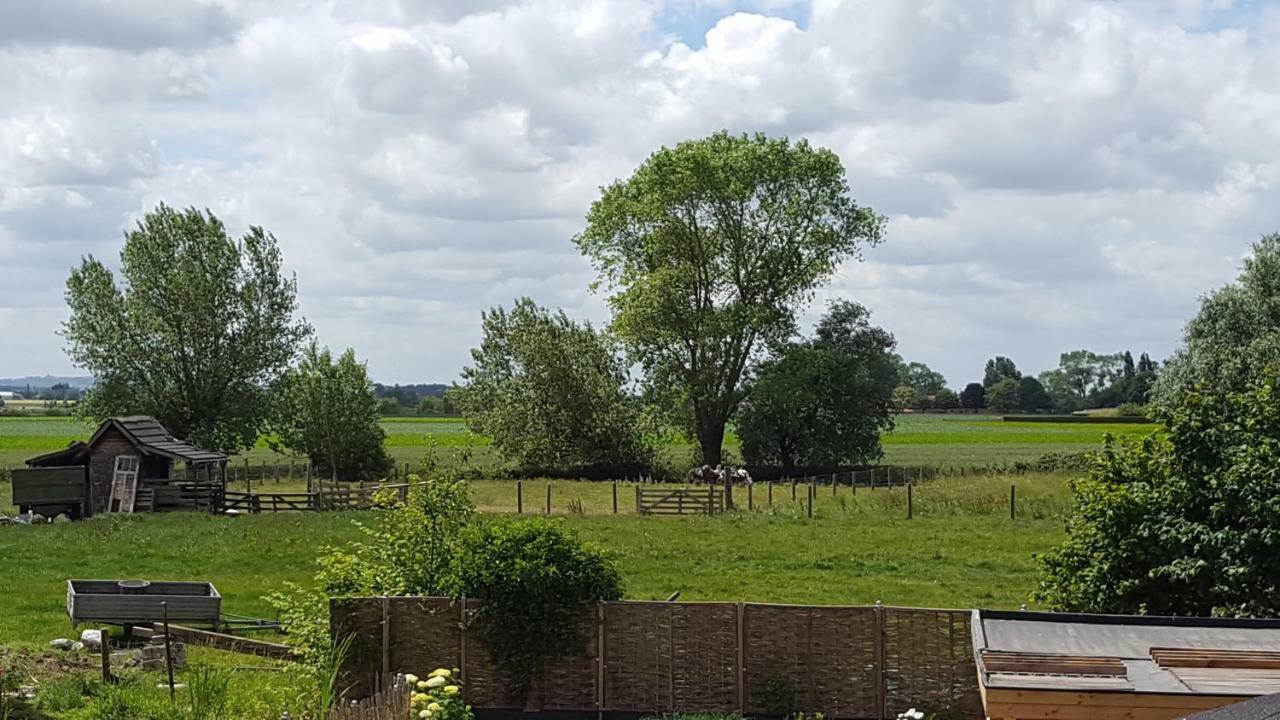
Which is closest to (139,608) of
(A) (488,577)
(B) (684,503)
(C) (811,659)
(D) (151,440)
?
(A) (488,577)

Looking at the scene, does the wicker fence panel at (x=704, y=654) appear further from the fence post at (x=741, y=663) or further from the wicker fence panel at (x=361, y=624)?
the wicker fence panel at (x=361, y=624)

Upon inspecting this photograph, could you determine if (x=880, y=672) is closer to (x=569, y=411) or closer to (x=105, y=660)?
(x=105, y=660)

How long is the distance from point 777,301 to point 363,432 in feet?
70.9

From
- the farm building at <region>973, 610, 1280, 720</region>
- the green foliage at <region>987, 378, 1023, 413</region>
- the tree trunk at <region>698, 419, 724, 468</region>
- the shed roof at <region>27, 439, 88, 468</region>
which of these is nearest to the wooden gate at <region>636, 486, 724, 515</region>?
the shed roof at <region>27, 439, 88, 468</region>

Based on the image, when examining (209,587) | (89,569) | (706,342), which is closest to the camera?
(209,587)

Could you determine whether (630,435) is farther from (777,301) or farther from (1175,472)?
(1175,472)

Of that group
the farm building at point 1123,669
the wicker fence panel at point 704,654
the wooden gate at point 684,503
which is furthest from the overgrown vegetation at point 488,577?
the wooden gate at point 684,503

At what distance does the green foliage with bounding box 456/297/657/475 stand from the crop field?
116 inches

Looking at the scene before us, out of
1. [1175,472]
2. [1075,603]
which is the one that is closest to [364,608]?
[1075,603]

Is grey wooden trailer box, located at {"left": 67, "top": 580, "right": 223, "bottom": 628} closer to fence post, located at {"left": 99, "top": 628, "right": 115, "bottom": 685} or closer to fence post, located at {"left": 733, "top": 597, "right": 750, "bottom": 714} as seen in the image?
fence post, located at {"left": 99, "top": 628, "right": 115, "bottom": 685}

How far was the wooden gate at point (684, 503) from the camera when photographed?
47000mm

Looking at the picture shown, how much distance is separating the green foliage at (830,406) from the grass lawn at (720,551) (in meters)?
21.3

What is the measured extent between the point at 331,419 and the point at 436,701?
56.6m

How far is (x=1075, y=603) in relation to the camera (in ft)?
67.4
